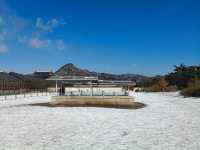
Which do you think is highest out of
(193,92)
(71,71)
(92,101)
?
(71,71)

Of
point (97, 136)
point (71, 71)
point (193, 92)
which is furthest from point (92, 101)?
point (97, 136)

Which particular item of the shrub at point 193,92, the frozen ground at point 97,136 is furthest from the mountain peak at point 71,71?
the frozen ground at point 97,136

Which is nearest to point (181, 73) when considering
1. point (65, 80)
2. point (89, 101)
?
point (65, 80)

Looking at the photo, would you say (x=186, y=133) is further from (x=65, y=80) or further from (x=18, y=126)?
(x=65, y=80)

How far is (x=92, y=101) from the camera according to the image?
28406 millimetres

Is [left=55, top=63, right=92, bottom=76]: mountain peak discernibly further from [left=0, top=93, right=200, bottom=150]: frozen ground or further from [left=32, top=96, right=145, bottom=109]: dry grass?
[left=0, top=93, right=200, bottom=150]: frozen ground

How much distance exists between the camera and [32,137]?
11.1 metres

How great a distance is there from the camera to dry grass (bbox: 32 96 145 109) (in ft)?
89.8

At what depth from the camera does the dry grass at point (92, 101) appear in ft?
89.8

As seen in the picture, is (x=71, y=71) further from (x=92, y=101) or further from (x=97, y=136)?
(x=97, y=136)

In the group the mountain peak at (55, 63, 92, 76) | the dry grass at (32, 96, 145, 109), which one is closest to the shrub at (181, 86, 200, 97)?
the mountain peak at (55, 63, 92, 76)

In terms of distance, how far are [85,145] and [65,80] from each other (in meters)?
25.7

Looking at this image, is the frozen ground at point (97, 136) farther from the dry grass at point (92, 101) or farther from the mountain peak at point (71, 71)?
the mountain peak at point (71, 71)

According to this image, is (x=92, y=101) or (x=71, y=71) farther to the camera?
(x=71, y=71)
